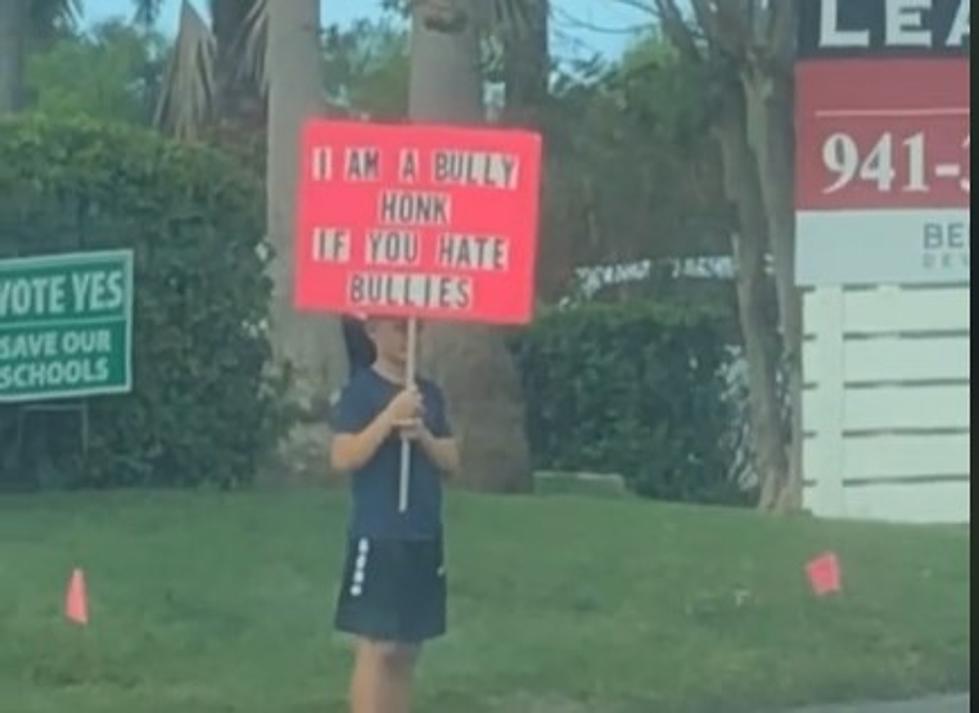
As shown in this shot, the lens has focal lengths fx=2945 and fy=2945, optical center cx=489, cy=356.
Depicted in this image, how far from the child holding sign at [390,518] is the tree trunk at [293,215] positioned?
3.06 feet

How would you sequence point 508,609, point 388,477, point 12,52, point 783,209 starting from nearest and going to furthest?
point 388,477, point 508,609, point 783,209, point 12,52

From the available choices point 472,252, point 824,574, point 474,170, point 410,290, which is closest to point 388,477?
point 410,290

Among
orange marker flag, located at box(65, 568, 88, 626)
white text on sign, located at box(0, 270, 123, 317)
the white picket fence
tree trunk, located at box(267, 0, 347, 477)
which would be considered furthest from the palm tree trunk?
the white picket fence

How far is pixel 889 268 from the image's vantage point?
405 inches

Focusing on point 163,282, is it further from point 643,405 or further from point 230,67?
point 643,405

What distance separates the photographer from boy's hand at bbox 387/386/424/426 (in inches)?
335

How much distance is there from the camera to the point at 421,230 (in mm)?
8438

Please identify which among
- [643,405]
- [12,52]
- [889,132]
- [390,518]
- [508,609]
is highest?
[12,52]

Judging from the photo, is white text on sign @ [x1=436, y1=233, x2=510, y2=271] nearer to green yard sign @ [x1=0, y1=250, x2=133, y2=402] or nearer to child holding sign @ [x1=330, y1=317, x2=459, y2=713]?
child holding sign @ [x1=330, y1=317, x2=459, y2=713]

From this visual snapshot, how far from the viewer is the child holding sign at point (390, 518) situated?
8602mm

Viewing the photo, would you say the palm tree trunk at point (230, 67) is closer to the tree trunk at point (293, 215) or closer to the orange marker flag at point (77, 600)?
the tree trunk at point (293, 215)

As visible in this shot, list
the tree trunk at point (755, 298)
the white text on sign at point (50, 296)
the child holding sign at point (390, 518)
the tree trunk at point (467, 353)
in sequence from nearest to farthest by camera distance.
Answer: the child holding sign at point (390, 518) < the tree trunk at point (467, 353) < the white text on sign at point (50, 296) < the tree trunk at point (755, 298)

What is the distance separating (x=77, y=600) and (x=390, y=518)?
2.05m

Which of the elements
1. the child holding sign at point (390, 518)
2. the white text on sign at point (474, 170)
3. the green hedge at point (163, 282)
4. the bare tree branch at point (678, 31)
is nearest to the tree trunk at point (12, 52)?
the green hedge at point (163, 282)
